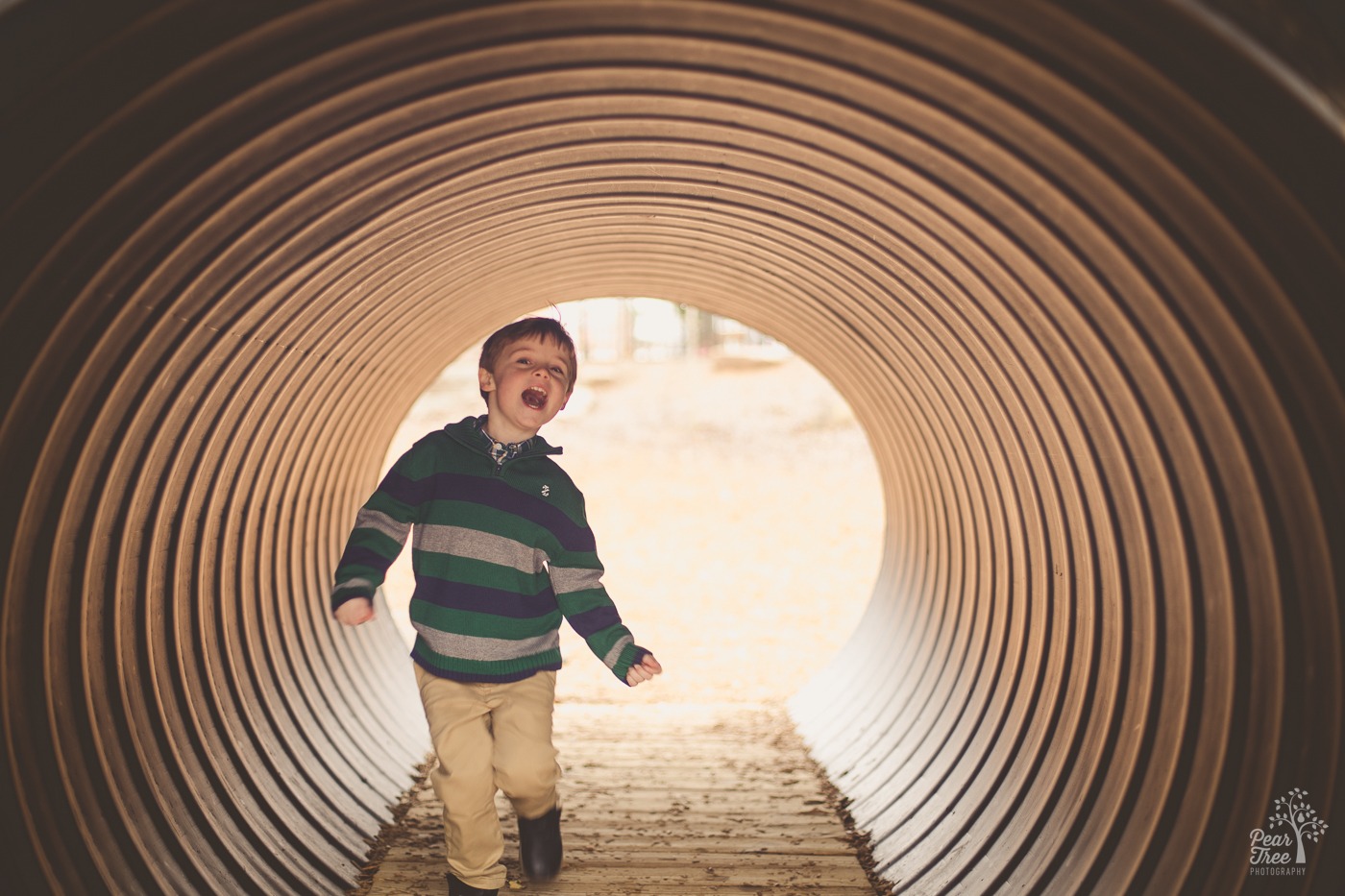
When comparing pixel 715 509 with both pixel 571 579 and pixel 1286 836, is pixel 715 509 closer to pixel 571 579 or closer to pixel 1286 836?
pixel 571 579

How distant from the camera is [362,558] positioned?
365 centimetres

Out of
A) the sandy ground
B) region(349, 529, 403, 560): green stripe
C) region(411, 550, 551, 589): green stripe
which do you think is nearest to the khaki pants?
region(411, 550, 551, 589): green stripe

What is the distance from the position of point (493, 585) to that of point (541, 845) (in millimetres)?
1192

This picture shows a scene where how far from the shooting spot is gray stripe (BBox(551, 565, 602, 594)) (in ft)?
12.9

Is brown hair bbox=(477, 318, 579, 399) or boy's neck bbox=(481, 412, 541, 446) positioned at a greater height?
brown hair bbox=(477, 318, 579, 399)

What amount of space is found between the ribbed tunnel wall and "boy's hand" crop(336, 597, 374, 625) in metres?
0.78

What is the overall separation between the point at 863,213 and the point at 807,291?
1.40 m

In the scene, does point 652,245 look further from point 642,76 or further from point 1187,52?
point 1187,52

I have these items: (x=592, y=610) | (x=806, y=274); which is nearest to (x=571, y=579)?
(x=592, y=610)

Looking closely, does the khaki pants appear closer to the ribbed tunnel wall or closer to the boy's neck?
the ribbed tunnel wall

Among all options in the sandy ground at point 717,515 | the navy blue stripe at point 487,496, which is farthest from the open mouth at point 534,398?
the sandy ground at point 717,515

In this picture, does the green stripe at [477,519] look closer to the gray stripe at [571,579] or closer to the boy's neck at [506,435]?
the gray stripe at [571,579]

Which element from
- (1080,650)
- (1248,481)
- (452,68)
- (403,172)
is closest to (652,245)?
(403,172)

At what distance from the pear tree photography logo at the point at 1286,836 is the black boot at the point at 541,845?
2.61 m
